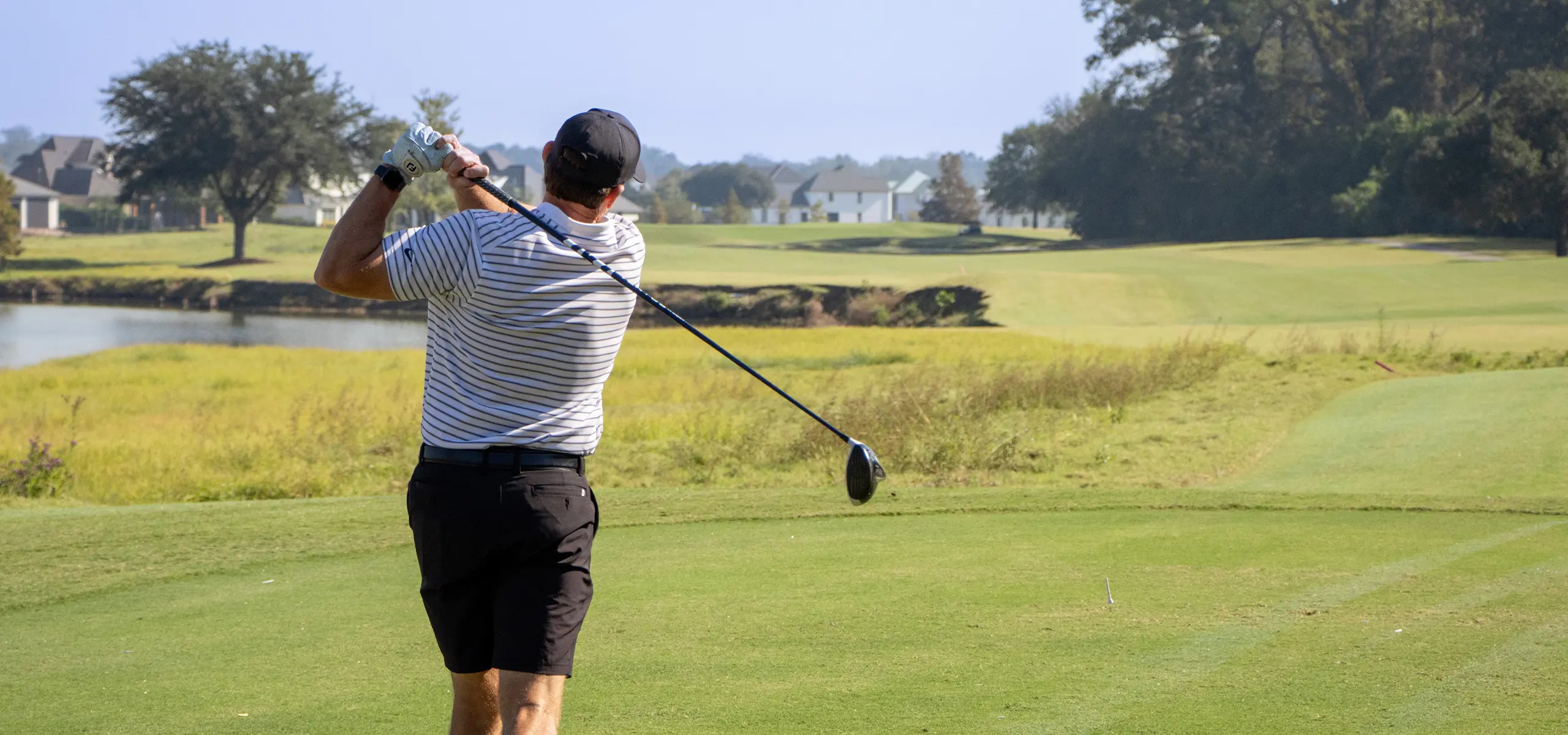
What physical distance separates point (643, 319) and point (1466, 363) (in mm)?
32222

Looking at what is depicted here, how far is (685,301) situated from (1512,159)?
30.6m

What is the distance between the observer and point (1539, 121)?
2052 inches

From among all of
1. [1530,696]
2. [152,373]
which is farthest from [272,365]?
Answer: [1530,696]

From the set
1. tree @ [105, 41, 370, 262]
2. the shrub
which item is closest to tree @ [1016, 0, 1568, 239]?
tree @ [105, 41, 370, 262]

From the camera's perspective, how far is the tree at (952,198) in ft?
444

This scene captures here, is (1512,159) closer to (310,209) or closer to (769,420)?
(769,420)

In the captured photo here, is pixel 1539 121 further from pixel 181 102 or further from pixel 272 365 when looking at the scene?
pixel 181 102

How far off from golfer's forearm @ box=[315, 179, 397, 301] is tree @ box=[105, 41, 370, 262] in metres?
77.5

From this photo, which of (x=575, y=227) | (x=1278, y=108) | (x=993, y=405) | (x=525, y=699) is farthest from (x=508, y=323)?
(x=1278, y=108)

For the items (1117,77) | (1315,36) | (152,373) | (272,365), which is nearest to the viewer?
(152,373)

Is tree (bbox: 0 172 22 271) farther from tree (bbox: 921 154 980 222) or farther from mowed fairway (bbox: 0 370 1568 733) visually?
tree (bbox: 921 154 980 222)

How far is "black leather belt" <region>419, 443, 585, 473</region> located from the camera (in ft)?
10.6

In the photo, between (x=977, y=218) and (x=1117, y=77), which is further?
(x=977, y=218)

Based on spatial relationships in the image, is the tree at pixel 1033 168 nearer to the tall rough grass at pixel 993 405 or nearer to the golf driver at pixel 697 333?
the tall rough grass at pixel 993 405
